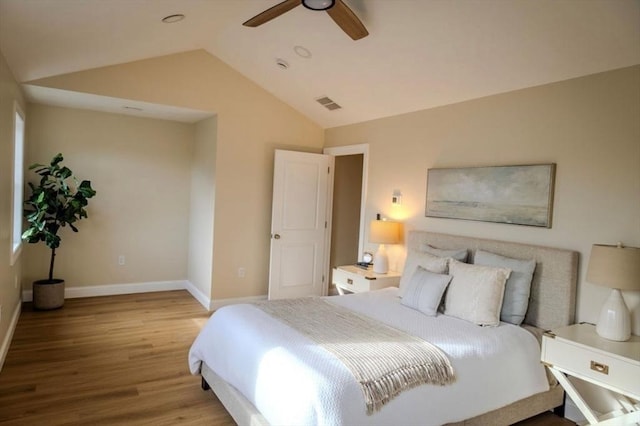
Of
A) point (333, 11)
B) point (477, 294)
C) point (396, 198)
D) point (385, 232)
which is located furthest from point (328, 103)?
point (477, 294)

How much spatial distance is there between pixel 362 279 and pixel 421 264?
84 cm

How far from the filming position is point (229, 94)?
4945 millimetres

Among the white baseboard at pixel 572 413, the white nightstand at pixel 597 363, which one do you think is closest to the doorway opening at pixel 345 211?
the white baseboard at pixel 572 413

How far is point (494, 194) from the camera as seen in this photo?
3418 mm

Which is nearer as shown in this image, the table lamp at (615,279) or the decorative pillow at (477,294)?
the table lamp at (615,279)

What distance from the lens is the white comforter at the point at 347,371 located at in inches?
74.9

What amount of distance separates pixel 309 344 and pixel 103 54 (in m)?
3.20

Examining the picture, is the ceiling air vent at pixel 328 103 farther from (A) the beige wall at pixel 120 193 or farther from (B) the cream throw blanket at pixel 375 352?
(B) the cream throw blanket at pixel 375 352

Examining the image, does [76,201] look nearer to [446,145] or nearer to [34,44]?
[34,44]

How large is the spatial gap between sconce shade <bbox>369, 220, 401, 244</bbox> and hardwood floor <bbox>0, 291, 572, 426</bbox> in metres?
1.98

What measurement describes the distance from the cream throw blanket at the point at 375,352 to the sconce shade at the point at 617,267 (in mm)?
1063

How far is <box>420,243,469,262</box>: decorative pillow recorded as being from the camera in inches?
137

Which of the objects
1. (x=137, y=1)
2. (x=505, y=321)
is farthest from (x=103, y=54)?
(x=505, y=321)

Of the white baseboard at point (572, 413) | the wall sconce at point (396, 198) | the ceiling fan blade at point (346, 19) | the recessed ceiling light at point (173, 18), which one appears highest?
the recessed ceiling light at point (173, 18)
